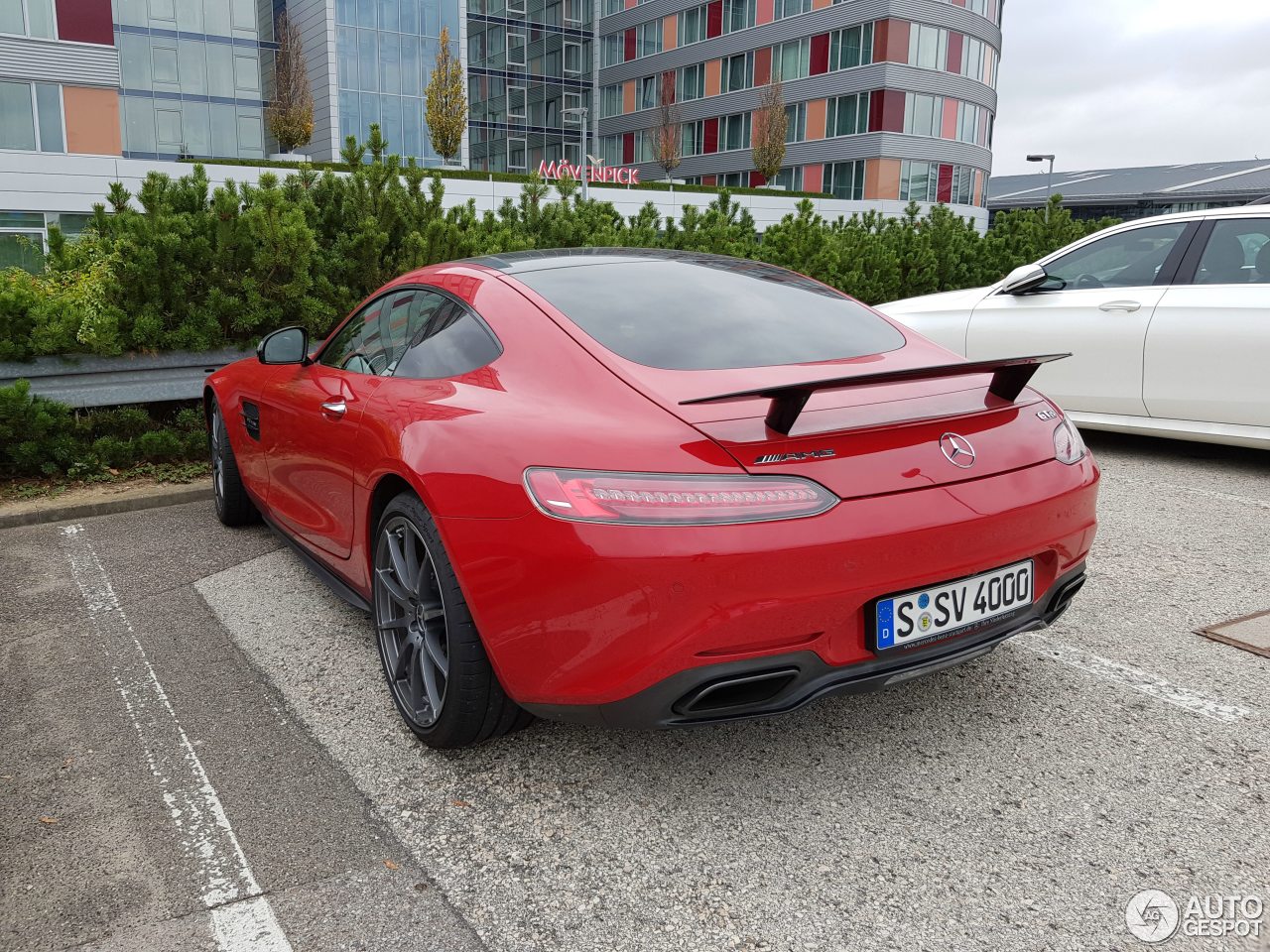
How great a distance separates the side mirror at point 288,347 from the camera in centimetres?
411

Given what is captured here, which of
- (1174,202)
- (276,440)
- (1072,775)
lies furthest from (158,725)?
(1174,202)

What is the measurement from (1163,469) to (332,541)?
16.9 ft

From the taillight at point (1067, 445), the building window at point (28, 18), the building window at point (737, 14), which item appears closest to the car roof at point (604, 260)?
the taillight at point (1067, 445)

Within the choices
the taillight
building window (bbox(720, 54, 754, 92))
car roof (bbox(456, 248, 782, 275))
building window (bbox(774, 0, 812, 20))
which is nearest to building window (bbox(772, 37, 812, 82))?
building window (bbox(774, 0, 812, 20))

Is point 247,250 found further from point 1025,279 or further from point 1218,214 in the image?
point 1218,214

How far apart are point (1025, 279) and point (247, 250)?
5.20 metres

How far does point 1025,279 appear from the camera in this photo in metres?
6.76

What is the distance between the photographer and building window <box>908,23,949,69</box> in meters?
47.2

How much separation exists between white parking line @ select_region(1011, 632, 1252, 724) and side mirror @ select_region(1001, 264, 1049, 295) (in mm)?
3720

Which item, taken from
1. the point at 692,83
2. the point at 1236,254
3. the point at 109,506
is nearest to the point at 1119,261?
the point at 1236,254

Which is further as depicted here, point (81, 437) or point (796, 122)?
point (796, 122)

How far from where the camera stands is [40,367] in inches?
245

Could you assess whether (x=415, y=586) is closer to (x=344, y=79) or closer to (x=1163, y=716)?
(x=1163, y=716)

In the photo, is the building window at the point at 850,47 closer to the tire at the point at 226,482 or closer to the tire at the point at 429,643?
the tire at the point at 226,482
